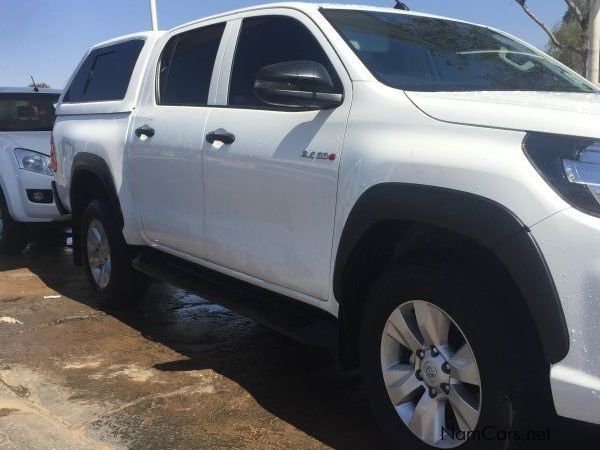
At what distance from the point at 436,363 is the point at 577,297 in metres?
0.68

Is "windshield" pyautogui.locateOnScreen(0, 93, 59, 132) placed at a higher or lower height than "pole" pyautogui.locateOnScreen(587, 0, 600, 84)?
lower

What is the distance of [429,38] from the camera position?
11.5ft

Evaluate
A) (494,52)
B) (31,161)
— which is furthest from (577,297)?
(31,161)

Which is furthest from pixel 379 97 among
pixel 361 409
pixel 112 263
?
pixel 112 263

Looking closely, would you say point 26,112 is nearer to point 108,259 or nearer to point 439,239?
point 108,259

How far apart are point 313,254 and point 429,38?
4.29 feet

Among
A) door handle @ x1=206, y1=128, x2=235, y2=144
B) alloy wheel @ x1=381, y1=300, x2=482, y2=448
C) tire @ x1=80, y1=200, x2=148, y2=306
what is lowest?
tire @ x1=80, y1=200, x2=148, y2=306

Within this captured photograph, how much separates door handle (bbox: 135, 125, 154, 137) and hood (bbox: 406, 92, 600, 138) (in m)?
2.20

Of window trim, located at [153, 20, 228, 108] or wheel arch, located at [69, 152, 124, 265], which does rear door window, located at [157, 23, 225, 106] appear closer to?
window trim, located at [153, 20, 228, 108]

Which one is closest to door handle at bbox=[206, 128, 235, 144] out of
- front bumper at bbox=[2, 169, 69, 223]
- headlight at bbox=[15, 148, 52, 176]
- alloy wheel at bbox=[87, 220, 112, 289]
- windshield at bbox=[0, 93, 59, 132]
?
alloy wheel at bbox=[87, 220, 112, 289]

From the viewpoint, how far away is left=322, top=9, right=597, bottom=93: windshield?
10.3 feet

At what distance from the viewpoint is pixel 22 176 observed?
716 centimetres

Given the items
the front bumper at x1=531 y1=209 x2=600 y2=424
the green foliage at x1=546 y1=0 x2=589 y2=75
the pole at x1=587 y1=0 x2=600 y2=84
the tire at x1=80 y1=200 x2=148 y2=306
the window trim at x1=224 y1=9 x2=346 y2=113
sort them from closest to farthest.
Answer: the front bumper at x1=531 y1=209 x2=600 y2=424
the window trim at x1=224 y1=9 x2=346 y2=113
the tire at x1=80 y1=200 x2=148 y2=306
the pole at x1=587 y1=0 x2=600 y2=84
the green foliage at x1=546 y1=0 x2=589 y2=75

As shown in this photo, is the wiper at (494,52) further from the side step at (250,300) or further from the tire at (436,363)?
the side step at (250,300)
